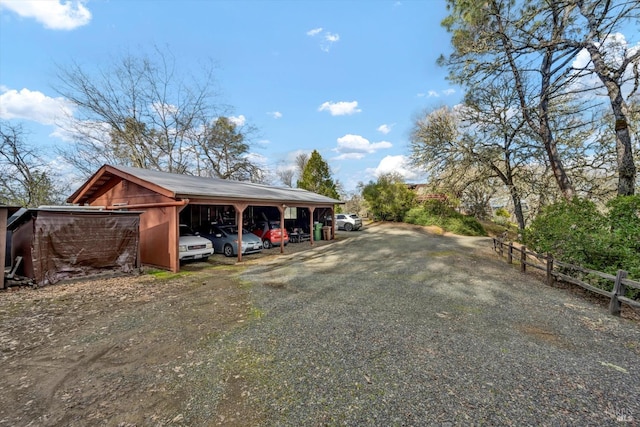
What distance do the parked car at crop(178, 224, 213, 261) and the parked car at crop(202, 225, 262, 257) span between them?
1.30 m

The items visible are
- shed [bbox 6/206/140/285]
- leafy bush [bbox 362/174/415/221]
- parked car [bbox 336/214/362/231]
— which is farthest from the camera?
leafy bush [bbox 362/174/415/221]

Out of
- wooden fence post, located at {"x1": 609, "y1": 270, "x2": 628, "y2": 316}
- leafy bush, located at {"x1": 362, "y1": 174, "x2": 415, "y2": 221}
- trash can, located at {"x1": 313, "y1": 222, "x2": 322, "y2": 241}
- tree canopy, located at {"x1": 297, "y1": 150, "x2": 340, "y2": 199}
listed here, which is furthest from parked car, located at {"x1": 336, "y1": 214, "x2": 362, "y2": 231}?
wooden fence post, located at {"x1": 609, "y1": 270, "x2": 628, "y2": 316}

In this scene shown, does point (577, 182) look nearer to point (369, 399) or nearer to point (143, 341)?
point (369, 399)

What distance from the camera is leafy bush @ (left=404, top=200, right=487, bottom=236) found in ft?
71.8

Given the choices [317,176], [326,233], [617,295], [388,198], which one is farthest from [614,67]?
[317,176]

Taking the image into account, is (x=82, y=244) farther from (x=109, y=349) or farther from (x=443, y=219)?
(x=443, y=219)

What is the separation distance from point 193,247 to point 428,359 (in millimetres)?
8571

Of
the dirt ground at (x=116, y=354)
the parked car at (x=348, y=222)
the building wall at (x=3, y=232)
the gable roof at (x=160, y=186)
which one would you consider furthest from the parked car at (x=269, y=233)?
the parked car at (x=348, y=222)

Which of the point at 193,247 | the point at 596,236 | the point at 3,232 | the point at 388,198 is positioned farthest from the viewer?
the point at 388,198

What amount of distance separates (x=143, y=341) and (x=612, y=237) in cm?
1006

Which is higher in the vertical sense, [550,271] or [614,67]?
[614,67]

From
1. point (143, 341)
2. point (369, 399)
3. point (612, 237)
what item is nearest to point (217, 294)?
point (143, 341)

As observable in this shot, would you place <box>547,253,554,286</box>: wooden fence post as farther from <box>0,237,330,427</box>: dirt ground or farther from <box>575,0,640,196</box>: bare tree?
<box>0,237,330,427</box>: dirt ground

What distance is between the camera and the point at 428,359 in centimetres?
350
